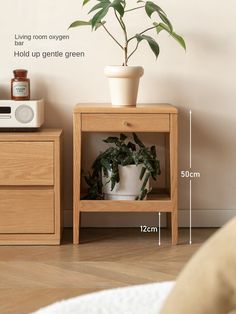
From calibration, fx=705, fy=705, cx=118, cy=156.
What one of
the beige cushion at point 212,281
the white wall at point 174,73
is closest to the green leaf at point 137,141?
the white wall at point 174,73

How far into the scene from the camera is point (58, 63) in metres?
3.61

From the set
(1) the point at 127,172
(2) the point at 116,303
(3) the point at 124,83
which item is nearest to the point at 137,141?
(1) the point at 127,172

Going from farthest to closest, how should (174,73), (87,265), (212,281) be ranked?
1. (174,73)
2. (87,265)
3. (212,281)

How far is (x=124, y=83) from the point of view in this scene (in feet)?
10.9

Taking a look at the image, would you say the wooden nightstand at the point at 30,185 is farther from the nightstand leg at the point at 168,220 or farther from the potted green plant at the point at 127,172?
the nightstand leg at the point at 168,220

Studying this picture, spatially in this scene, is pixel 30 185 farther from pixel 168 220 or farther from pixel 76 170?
pixel 168 220

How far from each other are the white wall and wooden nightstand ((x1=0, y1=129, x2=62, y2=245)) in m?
0.45

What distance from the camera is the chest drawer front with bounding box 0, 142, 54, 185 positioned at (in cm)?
321

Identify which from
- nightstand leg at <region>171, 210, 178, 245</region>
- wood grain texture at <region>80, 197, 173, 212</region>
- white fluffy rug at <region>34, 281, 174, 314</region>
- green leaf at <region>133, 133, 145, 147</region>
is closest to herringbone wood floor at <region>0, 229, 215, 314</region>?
nightstand leg at <region>171, 210, 178, 245</region>

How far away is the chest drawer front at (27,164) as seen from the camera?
3.21m

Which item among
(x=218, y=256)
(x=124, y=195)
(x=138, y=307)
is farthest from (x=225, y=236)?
(x=124, y=195)

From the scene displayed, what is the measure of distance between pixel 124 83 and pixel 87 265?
0.90 m

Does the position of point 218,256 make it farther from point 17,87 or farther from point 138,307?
point 17,87

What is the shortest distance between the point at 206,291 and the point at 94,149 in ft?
9.25
